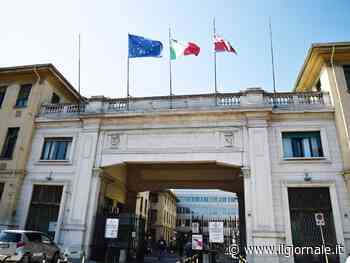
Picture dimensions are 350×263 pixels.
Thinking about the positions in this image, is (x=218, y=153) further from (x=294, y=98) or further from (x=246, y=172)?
(x=294, y=98)

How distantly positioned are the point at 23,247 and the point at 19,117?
10.2 meters

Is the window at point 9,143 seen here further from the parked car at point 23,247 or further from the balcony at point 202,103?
the parked car at point 23,247

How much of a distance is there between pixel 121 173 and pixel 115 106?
491 cm

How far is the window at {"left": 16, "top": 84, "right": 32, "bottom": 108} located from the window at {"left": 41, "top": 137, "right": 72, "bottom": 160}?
3.45 meters

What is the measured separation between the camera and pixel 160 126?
16031mm

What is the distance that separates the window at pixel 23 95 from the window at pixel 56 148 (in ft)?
11.3

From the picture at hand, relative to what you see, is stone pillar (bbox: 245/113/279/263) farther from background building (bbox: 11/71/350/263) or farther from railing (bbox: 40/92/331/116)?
railing (bbox: 40/92/331/116)

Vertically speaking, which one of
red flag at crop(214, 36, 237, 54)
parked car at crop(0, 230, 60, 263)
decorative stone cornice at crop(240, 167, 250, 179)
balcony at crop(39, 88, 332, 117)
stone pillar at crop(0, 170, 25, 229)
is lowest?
parked car at crop(0, 230, 60, 263)

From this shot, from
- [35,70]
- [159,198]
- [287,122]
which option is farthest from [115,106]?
[159,198]

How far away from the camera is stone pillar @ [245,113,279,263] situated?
12562 millimetres

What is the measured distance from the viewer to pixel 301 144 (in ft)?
47.8

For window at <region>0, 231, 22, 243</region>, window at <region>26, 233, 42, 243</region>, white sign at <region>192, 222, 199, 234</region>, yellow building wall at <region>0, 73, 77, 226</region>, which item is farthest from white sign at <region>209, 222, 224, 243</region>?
yellow building wall at <region>0, 73, 77, 226</region>

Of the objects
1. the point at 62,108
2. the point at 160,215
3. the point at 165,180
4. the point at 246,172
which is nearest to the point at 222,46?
the point at 246,172

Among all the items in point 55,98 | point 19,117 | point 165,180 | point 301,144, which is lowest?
point 165,180
